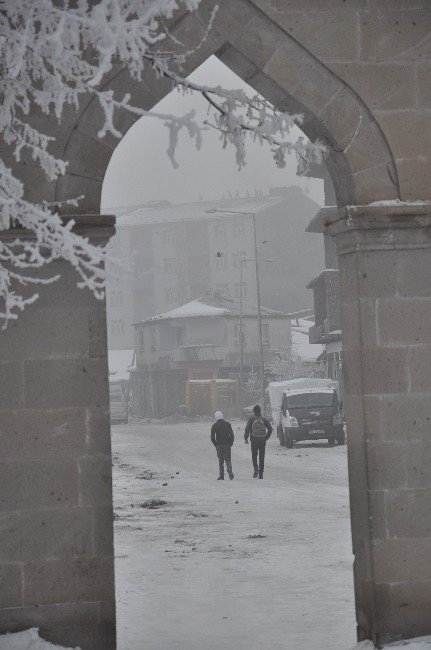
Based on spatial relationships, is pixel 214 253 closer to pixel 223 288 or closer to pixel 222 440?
pixel 223 288

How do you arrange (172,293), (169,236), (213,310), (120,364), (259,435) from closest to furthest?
(259,435) < (213,310) < (120,364) < (172,293) < (169,236)

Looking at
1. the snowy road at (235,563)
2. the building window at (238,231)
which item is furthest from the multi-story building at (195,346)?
the snowy road at (235,563)

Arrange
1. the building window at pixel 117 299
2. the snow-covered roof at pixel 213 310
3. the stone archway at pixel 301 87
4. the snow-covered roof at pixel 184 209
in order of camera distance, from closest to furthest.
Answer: the stone archway at pixel 301 87 < the snow-covered roof at pixel 213 310 < the snow-covered roof at pixel 184 209 < the building window at pixel 117 299

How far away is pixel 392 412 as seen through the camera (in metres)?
7.65

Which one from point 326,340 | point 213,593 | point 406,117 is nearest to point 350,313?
point 406,117

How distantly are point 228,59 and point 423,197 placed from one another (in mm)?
1718

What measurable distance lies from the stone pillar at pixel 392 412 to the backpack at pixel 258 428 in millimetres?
14954

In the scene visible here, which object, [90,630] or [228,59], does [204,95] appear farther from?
[90,630]

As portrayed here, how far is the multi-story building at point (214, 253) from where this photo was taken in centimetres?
8575

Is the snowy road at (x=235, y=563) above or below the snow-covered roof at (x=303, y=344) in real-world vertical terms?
below

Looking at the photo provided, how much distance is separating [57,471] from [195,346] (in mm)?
66459

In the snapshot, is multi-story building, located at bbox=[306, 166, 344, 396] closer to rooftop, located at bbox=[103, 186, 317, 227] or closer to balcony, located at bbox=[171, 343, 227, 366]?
balcony, located at bbox=[171, 343, 227, 366]

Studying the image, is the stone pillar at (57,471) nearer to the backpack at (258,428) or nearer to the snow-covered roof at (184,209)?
the backpack at (258,428)

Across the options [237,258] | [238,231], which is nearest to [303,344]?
[237,258]
